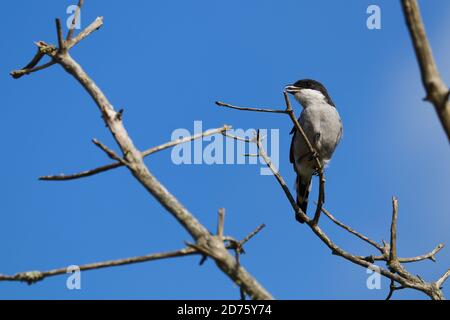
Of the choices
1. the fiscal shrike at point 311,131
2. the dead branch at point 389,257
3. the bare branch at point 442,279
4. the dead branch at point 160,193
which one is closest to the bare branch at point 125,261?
the dead branch at point 160,193

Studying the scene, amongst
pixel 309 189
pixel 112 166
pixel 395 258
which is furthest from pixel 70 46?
pixel 309 189

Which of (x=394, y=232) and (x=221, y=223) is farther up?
(x=221, y=223)

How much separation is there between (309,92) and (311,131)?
109 centimetres

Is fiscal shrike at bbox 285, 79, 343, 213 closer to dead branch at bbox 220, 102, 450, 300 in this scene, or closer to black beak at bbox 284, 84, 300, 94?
black beak at bbox 284, 84, 300, 94

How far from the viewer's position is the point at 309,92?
1066cm

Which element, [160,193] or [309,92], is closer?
[160,193]

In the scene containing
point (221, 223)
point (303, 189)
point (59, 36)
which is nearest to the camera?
point (221, 223)

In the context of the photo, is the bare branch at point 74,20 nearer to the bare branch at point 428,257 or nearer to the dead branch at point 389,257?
the dead branch at point 389,257

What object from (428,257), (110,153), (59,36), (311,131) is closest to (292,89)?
(311,131)

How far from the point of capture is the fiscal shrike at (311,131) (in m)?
9.90

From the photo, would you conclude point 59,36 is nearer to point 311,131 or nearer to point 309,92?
point 311,131

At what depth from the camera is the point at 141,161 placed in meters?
3.52
